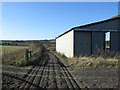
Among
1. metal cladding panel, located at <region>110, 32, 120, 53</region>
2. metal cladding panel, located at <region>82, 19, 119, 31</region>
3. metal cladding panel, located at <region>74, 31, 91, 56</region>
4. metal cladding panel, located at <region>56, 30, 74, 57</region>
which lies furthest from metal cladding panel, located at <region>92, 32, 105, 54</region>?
metal cladding panel, located at <region>56, 30, 74, 57</region>

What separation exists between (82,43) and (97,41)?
60.9 inches

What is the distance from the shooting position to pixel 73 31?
62.4ft

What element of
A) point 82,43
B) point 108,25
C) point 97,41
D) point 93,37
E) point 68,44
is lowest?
point 68,44

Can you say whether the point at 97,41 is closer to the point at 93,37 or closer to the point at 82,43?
the point at 93,37

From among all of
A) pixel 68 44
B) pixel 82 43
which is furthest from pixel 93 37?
pixel 68 44

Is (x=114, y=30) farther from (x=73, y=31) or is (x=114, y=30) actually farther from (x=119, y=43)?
(x=73, y=31)

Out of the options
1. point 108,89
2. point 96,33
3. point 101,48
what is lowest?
point 108,89

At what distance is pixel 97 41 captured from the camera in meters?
19.5

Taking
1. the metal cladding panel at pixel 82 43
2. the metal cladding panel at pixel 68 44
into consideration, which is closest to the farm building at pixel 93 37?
the metal cladding panel at pixel 82 43

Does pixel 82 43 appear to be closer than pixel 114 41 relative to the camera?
Yes

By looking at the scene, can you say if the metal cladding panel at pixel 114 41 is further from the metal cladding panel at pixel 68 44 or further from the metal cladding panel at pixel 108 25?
the metal cladding panel at pixel 68 44

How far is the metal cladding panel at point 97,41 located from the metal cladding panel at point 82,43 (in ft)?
1.56

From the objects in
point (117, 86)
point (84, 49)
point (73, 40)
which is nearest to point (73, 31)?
point (73, 40)

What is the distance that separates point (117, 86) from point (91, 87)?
1.04 m
